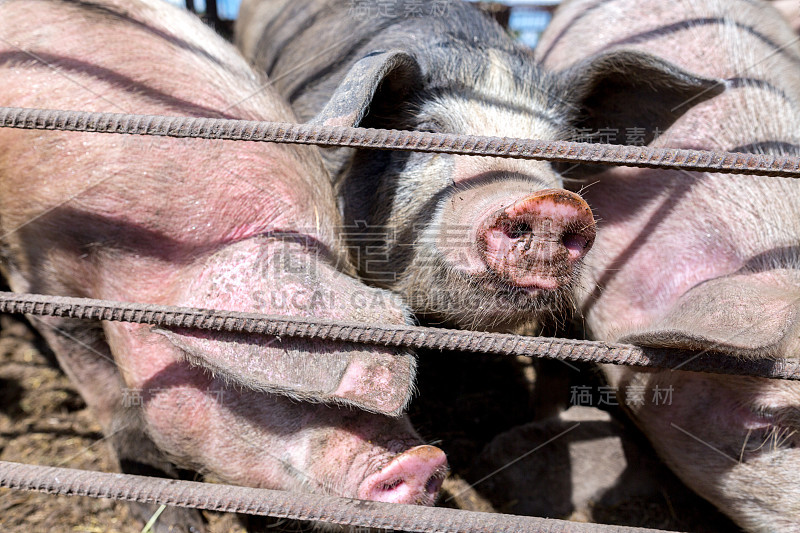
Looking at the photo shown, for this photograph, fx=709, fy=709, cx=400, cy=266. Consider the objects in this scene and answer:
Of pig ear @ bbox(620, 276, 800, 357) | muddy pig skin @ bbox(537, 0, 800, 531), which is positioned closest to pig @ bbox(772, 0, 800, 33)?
muddy pig skin @ bbox(537, 0, 800, 531)

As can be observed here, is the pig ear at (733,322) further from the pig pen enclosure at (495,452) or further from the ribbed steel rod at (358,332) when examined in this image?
the pig pen enclosure at (495,452)

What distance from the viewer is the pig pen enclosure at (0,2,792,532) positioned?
3.05 meters

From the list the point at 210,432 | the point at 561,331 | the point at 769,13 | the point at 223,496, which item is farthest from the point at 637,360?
the point at 769,13

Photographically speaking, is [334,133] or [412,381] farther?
[412,381]

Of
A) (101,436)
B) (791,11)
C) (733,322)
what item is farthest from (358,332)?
(791,11)

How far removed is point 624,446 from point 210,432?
1.95m

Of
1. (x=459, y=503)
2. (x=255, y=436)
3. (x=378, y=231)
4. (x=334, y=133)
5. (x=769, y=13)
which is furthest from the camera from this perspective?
(x=769, y=13)

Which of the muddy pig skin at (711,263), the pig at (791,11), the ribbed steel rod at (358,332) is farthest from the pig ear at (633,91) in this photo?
the pig at (791,11)

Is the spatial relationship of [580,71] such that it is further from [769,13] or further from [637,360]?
[769,13]

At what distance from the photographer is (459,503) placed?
124 inches

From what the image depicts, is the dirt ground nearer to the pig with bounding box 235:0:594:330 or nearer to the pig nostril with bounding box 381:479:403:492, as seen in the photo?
the pig nostril with bounding box 381:479:403:492

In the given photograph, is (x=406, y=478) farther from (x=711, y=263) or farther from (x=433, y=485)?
(x=711, y=263)

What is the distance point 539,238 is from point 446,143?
1.41 ft

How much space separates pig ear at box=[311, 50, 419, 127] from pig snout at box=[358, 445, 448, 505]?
996mm
